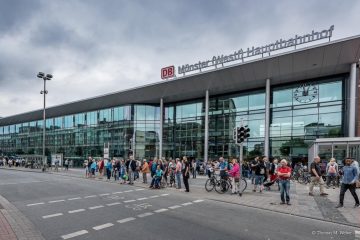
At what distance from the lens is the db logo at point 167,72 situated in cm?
3575

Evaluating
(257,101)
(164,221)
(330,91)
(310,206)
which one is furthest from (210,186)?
(257,101)

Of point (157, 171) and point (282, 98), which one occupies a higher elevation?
point (282, 98)

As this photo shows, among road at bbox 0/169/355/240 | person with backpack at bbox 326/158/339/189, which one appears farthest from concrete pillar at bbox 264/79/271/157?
road at bbox 0/169/355/240

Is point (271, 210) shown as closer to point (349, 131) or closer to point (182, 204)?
point (182, 204)

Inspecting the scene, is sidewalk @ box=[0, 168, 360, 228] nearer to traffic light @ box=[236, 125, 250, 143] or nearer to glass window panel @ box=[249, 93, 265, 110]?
traffic light @ box=[236, 125, 250, 143]

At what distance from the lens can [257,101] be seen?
1329 inches

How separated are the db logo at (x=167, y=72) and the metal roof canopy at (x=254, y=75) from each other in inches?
32.4

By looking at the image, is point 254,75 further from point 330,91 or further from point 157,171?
point 157,171

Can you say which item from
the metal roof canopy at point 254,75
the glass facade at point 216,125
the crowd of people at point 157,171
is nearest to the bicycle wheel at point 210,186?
the crowd of people at point 157,171

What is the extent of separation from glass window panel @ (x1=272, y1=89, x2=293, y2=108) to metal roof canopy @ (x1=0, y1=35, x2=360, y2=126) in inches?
40.7

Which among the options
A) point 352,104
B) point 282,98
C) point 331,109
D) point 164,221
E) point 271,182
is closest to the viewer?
point 164,221

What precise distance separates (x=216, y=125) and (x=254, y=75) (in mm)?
8734

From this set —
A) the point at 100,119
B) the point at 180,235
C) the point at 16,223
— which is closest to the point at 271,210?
the point at 180,235

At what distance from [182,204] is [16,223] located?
5.31 metres
